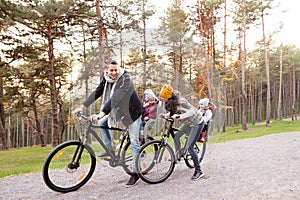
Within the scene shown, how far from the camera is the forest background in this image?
11.5ft

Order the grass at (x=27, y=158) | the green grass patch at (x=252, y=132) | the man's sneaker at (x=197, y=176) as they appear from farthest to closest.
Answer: the green grass patch at (x=252, y=132) → the grass at (x=27, y=158) → the man's sneaker at (x=197, y=176)

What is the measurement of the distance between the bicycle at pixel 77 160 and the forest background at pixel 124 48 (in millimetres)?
445

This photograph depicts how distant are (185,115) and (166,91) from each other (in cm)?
91

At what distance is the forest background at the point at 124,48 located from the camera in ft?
11.5

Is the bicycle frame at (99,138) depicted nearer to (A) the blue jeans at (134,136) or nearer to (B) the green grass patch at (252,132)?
(A) the blue jeans at (134,136)

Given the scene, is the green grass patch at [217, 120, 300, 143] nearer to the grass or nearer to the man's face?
the grass

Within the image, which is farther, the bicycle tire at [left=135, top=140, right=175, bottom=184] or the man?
the bicycle tire at [left=135, top=140, right=175, bottom=184]

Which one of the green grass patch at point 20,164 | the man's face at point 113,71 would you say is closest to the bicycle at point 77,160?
the man's face at point 113,71

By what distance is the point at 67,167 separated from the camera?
13.2 ft

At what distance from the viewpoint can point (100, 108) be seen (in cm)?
387

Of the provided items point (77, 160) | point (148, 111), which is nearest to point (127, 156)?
point (77, 160)

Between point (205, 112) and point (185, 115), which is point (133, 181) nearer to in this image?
point (185, 115)

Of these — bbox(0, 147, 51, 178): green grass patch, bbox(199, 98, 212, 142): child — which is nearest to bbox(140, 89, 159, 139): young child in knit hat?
bbox(199, 98, 212, 142): child

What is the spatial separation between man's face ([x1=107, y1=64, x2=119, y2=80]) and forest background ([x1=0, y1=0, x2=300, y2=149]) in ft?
0.33
